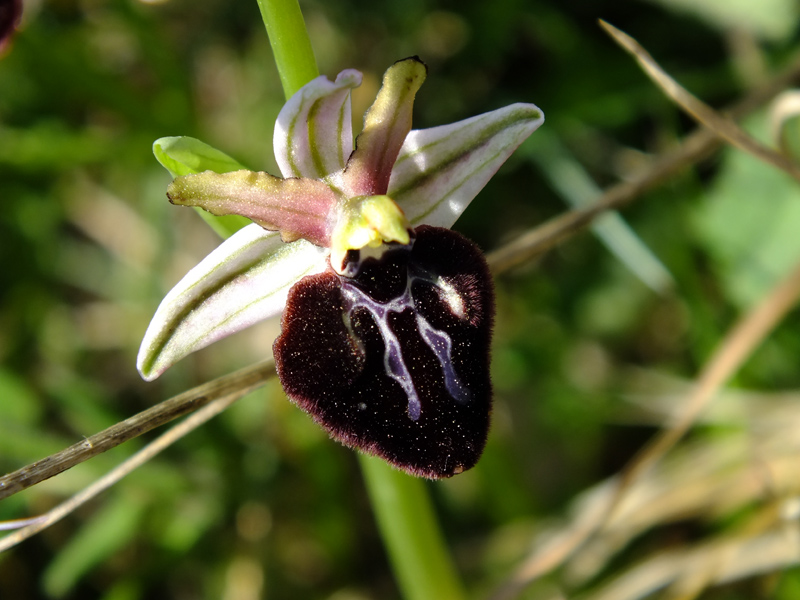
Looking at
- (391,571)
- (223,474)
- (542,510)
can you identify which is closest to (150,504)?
(223,474)

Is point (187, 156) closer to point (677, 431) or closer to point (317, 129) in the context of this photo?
point (317, 129)

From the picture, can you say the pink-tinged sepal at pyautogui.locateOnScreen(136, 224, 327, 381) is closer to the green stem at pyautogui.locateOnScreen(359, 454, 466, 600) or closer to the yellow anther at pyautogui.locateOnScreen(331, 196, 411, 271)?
the yellow anther at pyautogui.locateOnScreen(331, 196, 411, 271)

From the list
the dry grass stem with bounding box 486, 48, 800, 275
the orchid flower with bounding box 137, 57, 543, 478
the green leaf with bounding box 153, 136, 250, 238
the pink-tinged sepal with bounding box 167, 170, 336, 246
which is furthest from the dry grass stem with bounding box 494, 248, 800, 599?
the green leaf with bounding box 153, 136, 250, 238

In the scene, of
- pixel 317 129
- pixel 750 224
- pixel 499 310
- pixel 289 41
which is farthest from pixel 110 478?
pixel 750 224

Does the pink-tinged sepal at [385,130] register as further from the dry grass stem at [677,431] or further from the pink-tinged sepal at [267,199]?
the dry grass stem at [677,431]

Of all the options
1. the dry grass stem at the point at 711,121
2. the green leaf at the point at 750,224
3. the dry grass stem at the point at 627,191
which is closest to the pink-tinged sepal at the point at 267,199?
the dry grass stem at the point at 627,191
